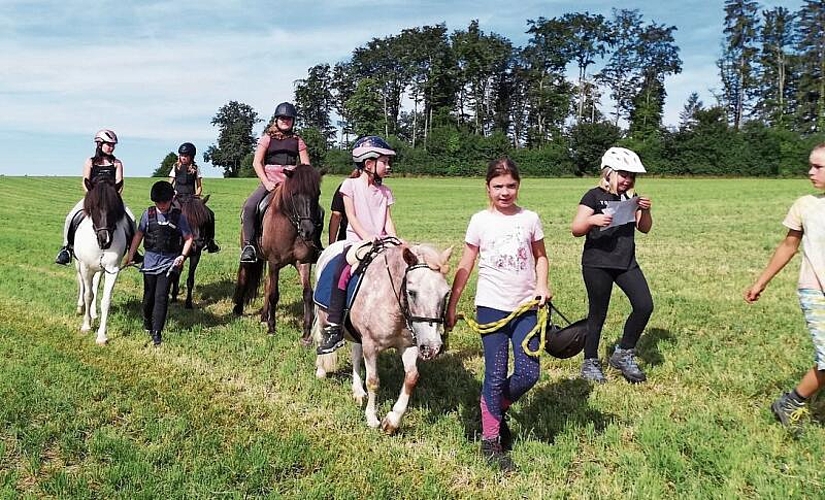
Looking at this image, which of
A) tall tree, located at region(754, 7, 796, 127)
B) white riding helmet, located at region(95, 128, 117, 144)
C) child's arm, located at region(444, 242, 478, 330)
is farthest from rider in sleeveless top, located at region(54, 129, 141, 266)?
tall tree, located at region(754, 7, 796, 127)

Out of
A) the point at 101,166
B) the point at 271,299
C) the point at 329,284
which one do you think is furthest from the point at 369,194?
the point at 101,166

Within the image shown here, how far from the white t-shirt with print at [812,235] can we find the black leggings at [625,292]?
1.58 metres

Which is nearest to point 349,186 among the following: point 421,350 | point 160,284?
point 421,350

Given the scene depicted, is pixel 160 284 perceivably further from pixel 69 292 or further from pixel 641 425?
pixel 641 425

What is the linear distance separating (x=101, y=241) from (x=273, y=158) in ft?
8.58

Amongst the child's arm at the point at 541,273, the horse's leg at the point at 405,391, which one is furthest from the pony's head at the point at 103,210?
the child's arm at the point at 541,273

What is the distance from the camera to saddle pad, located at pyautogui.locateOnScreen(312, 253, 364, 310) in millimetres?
5496

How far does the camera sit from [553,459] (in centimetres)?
473

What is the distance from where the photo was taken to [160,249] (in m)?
8.01

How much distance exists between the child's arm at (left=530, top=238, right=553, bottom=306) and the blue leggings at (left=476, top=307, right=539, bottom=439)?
17 centimetres

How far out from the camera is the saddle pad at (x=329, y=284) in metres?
5.50

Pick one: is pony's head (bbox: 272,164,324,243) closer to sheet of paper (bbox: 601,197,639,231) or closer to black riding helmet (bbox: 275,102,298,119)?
black riding helmet (bbox: 275,102,298,119)

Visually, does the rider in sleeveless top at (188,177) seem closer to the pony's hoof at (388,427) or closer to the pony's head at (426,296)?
the pony's hoof at (388,427)

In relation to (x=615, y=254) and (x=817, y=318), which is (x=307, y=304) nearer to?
(x=615, y=254)
